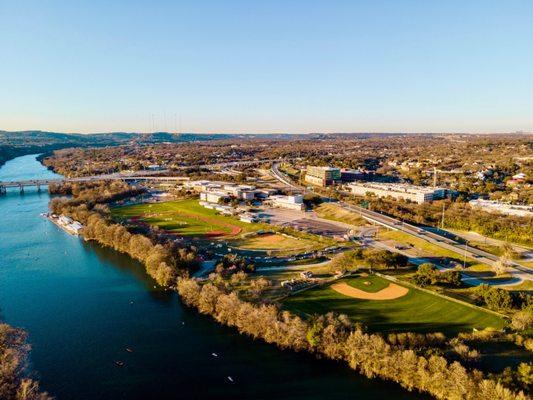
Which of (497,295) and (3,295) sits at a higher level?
(497,295)

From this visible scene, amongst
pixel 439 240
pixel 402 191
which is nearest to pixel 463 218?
pixel 439 240

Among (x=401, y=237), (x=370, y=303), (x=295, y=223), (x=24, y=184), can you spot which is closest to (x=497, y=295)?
(x=370, y=303)

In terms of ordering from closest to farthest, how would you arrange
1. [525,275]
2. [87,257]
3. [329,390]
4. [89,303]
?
[329,390], [89,303], [525,275], [87,257]

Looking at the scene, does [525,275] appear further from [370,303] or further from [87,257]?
[87,257]

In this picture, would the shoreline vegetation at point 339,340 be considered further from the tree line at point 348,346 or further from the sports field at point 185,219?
→ the sports field at point 185,219

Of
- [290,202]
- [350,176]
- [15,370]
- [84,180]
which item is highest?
[350,176]

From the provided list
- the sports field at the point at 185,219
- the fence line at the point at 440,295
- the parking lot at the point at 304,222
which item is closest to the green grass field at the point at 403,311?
the fence line at the point at 440,295

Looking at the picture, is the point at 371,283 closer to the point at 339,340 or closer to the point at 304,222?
the point at 339,340
